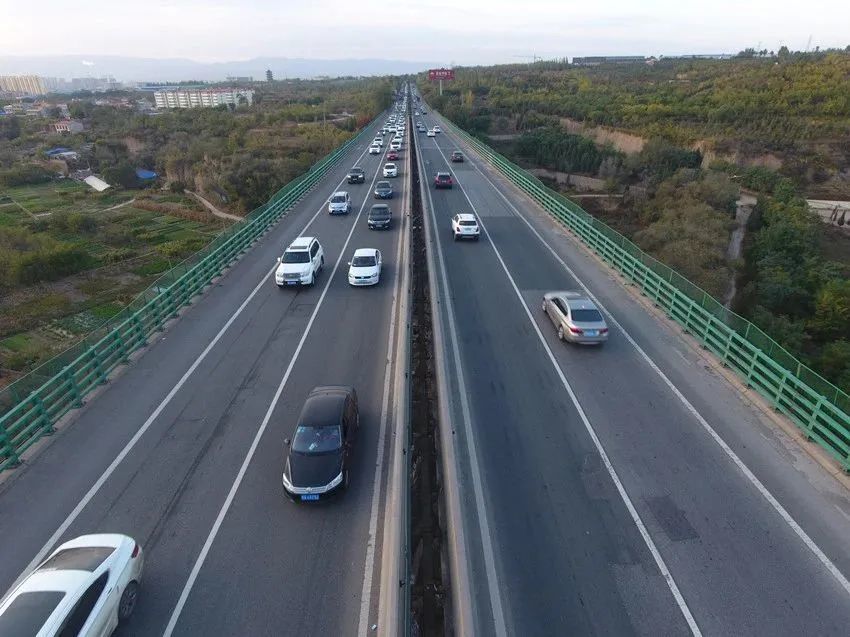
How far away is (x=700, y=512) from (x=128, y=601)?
9.98 meters

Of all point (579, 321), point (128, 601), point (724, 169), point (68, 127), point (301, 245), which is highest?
point (301, 245)

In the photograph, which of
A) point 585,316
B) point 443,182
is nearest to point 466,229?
point 585,316

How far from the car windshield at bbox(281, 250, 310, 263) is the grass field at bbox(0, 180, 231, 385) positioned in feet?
54.7

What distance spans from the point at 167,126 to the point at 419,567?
13809cm

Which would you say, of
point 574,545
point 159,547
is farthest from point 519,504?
point 159,547

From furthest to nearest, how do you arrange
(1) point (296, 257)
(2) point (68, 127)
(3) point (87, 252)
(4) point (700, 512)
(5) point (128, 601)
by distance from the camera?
(2) point (68, 127) → (3) point (87, 252) → (1) point (296, 257) → (4) point (700, 512) → (5) point (128, 601)

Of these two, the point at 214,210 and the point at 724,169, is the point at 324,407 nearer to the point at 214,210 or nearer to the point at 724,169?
the point at 214,210

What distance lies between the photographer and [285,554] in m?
8.71

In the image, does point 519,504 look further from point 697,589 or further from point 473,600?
point 697,589

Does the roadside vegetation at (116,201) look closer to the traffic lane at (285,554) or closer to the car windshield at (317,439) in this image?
the traffic lane at (285,554)

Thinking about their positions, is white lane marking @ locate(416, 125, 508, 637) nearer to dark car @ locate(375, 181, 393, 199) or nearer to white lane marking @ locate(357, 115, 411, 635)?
white lane marking @ locate(357, 115, 411, 635)

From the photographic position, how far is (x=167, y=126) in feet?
396

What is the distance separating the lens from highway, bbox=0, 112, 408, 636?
26.3 ft

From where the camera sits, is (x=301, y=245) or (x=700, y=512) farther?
(x=301, y=245)
